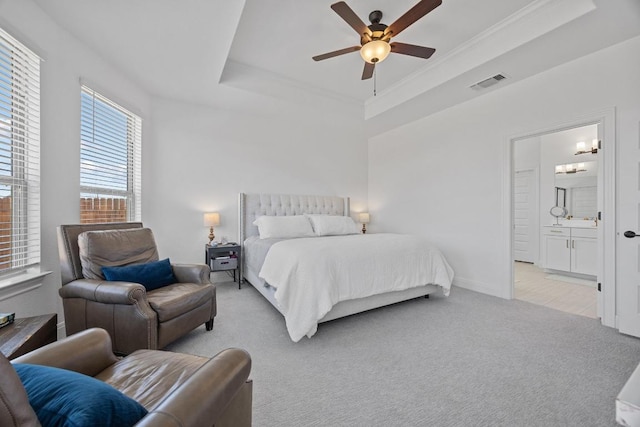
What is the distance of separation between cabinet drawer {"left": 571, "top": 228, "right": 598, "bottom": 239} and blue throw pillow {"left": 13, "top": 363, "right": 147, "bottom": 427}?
6025mm

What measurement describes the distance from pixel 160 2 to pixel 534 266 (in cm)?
721

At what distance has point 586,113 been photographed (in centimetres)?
277

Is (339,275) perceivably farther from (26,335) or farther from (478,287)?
(478,287)

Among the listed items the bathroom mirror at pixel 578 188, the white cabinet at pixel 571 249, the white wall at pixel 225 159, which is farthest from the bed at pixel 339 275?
the bathroom mirror at pixel 578 188

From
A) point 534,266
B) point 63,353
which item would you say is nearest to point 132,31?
point 63,353

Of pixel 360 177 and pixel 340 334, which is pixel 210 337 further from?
pixel 360 177

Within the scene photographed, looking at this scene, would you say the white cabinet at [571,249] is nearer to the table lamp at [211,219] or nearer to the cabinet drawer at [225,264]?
the cabinet drawer at [225,264]

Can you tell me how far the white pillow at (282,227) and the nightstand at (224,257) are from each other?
444 mm

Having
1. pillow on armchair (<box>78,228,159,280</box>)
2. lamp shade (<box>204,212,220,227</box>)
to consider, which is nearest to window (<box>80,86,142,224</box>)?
pillow on armchair (<box>78,228,159,280</box>)

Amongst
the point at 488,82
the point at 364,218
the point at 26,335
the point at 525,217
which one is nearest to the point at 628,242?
the point at 488,82

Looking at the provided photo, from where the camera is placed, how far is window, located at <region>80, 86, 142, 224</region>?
277 cm

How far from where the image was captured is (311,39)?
9.54 feet

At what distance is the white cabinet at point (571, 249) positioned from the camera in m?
4.28

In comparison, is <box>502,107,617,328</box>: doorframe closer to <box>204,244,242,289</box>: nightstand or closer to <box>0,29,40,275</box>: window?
<box>204,244,242,289</box>: nightstand
